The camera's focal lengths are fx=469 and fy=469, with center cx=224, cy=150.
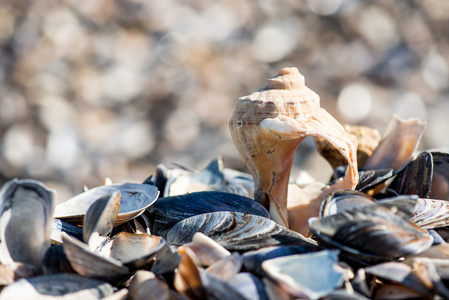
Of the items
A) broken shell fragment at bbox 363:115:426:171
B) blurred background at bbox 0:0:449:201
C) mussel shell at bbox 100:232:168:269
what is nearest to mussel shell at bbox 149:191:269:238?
mussel shell at bbox 100:232:168:269

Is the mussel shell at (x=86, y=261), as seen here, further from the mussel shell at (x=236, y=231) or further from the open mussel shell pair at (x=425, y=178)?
Result: the open mussel shell pair at (x=425, y=178)

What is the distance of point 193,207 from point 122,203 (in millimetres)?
176

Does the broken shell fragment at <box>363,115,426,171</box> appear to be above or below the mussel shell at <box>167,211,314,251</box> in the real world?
above

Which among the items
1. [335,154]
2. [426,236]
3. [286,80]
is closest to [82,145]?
[335,154]

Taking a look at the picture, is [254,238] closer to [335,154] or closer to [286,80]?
[286,80]

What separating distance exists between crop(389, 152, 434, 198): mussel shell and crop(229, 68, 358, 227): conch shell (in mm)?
185

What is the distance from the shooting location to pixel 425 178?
1.18 m

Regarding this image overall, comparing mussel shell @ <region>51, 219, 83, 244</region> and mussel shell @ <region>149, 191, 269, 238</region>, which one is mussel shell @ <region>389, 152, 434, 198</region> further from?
mussel shell @ <region>51, 219, 83, 244</region>

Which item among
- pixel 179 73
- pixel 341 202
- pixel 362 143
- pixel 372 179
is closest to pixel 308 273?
pixel 341 202

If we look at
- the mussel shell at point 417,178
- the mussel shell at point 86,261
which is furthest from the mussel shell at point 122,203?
the mussel shell at point 417,178

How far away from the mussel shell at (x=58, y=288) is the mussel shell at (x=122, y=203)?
219 mm

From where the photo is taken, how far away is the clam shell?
2.98ft

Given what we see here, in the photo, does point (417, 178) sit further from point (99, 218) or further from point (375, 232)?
point (99, 218)

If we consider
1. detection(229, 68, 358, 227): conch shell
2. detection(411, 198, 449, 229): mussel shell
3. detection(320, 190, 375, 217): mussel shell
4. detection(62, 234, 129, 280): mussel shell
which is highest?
detection(229, 68, 358, 227): conch shell
